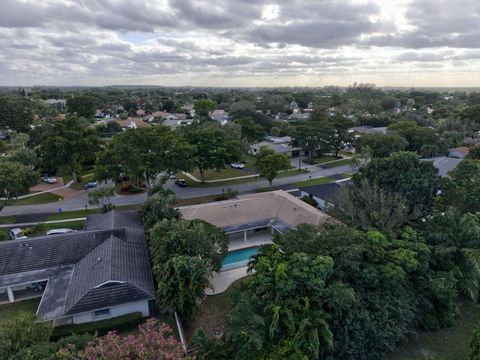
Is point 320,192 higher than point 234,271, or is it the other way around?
point 320,192

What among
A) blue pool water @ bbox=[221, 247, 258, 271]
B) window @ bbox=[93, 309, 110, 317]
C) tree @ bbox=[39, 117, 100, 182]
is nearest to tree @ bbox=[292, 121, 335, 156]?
blue pool water @ bbox=[221, 247, 258, 271]

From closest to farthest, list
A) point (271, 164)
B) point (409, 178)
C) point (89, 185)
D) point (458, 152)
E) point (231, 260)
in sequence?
point (409, 178), point (231, 260), point (271, 164), point (89, 185), point (458, 152)

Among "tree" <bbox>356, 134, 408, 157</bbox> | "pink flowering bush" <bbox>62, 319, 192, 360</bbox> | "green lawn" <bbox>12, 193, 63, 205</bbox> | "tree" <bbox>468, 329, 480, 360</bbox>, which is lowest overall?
"green lawn" <bbox>12, 193, 63, 205</bbox>

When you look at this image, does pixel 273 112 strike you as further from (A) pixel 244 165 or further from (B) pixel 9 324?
(B) pixel 9 324

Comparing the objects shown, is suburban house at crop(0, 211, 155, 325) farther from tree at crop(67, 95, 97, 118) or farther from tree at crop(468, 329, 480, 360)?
tree at crop(67, 95, 97, 118)

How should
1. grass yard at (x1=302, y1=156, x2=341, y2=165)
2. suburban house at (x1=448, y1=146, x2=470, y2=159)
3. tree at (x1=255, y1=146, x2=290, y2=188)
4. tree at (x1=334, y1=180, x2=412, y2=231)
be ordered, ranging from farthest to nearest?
grass yard at (x1=302, y1=156, x2=341, y2=165)
suburban house at (x1=448, y1=146, x2=470, y2=159)
tree at (x1=255, y1=146, x2=290, y2=188)
tree at (x1=334, y1=180, x2=412, y2=231)

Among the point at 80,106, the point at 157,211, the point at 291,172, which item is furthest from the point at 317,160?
the point at 80,106

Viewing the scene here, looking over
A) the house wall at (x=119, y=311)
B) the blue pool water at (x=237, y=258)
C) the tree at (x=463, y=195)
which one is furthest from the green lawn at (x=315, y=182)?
the house wall at (x=119, y=311)

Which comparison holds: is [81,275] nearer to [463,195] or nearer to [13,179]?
[13,179]
